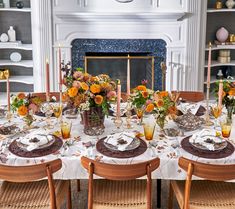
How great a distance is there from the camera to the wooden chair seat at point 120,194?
257 centimetres

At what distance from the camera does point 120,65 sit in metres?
5.38

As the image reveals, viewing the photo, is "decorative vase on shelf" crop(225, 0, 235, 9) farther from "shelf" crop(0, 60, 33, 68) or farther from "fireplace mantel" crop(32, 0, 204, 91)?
"shelf" crop(0, 60, 33, 68)

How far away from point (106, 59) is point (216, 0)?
153 centimetres

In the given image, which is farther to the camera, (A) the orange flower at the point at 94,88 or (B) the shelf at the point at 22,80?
(B) the shelf at the point at 22,80

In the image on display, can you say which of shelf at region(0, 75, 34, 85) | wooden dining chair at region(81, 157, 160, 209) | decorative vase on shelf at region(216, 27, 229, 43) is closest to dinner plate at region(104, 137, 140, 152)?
wooden dining chair at region(81, 157, 160, 209)

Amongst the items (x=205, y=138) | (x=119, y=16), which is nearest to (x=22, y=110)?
(x=205, y=138)

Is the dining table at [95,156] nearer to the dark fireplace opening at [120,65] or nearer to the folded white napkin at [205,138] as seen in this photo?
the folded white napkin at [205,138]

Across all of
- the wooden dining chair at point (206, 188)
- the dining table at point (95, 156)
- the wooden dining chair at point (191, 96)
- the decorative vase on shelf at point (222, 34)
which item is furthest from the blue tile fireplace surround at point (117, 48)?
the wooden dining chair at point (206, 188)

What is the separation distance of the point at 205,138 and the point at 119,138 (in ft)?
1.77

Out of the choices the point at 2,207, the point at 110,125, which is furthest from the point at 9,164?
the point at 110,125

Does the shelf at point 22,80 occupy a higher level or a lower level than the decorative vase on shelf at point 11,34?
lower

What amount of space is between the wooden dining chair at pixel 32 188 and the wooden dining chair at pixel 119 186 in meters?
0.20

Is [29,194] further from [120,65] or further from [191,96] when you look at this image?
[120,65]

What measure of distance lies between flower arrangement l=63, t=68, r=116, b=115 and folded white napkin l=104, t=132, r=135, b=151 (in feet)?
0.56
